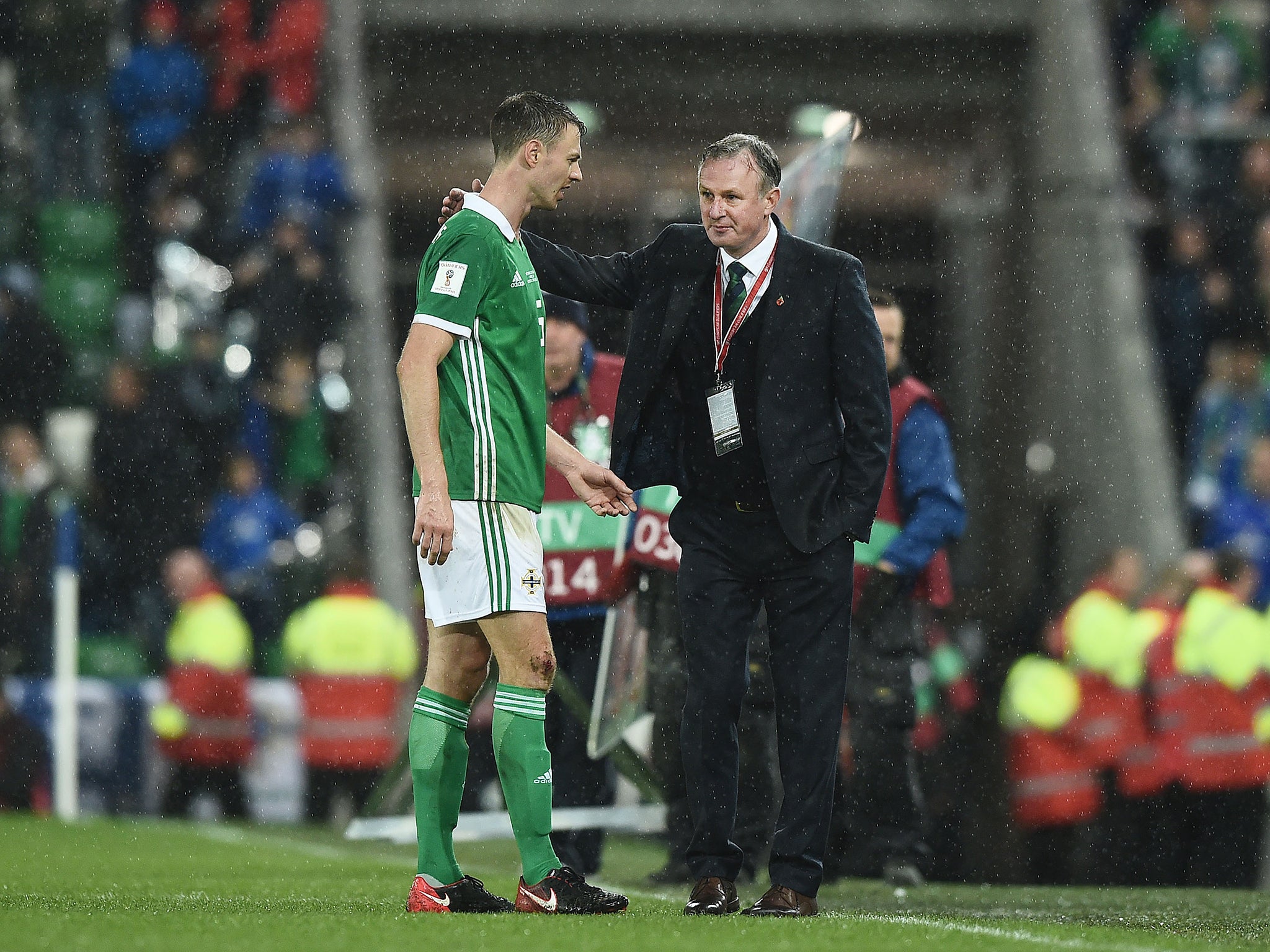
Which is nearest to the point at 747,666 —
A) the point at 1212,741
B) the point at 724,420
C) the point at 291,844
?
the point at 724,420

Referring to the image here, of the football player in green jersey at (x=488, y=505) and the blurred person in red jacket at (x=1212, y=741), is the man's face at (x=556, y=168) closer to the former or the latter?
the football player in green jersey at (x=488, y=505)

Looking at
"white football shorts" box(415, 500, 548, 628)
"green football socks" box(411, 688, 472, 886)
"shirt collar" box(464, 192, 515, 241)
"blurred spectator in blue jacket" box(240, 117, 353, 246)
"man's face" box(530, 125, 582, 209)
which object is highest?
"blurred spectator in blue jacket" box(240, 117, 353, 246)

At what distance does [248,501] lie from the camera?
14.9m

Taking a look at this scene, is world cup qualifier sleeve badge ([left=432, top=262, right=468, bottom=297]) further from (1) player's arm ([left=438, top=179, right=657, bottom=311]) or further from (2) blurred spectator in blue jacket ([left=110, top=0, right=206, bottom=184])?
(2) blurred spectator in blue jacket ([left=110, top=0, right=206, bottom=184])

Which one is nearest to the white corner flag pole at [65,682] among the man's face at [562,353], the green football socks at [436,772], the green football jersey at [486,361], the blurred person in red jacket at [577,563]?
the blurred person in red jacket at [577,563]

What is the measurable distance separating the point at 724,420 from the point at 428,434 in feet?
3.16

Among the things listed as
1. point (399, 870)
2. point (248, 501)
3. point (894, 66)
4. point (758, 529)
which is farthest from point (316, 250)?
point (758, 529)

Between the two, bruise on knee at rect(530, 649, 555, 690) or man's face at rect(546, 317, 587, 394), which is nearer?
bruise on knee at rect(530, 649, 555, 690)

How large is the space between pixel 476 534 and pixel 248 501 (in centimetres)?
954

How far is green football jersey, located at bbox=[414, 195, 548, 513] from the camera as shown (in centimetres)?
564

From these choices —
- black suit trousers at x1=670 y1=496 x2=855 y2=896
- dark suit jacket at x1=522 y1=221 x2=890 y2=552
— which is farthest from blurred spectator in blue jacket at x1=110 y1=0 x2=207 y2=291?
black suit trousers at x1=670 y1=496 x2=855 y2=896

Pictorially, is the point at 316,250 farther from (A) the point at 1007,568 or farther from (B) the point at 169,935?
(B) the point at 169,935

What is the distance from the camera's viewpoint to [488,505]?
18.5 feet

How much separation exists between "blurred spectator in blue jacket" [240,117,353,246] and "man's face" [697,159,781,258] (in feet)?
32.3
